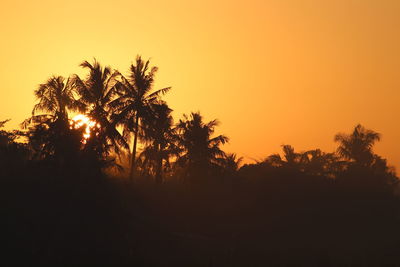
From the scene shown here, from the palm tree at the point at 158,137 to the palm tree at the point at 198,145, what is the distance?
3.20ft

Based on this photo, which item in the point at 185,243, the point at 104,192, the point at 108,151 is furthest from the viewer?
the point at 108,151

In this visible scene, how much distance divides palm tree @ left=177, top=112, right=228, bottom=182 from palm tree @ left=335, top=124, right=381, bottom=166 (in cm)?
1837

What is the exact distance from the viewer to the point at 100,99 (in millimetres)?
30797

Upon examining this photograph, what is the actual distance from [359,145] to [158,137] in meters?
26.1

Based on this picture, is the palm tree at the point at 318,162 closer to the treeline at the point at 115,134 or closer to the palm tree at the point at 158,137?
the treeline at the point at 115,134

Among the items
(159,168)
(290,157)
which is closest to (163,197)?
(159,168)

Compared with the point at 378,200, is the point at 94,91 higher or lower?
higher

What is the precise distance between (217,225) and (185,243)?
641 centimetres

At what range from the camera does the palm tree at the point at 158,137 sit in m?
32.8

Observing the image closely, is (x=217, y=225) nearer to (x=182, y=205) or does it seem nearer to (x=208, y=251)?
(x=182, y=205)

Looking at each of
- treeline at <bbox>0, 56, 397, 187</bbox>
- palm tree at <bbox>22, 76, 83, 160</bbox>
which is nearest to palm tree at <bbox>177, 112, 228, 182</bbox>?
treeline at <bbox>0, 56, 397, 187</bbox>

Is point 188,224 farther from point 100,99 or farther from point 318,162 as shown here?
point 318,162

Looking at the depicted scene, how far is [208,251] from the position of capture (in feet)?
81.6

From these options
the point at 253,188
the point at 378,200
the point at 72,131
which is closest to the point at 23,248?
the point at 72,131
